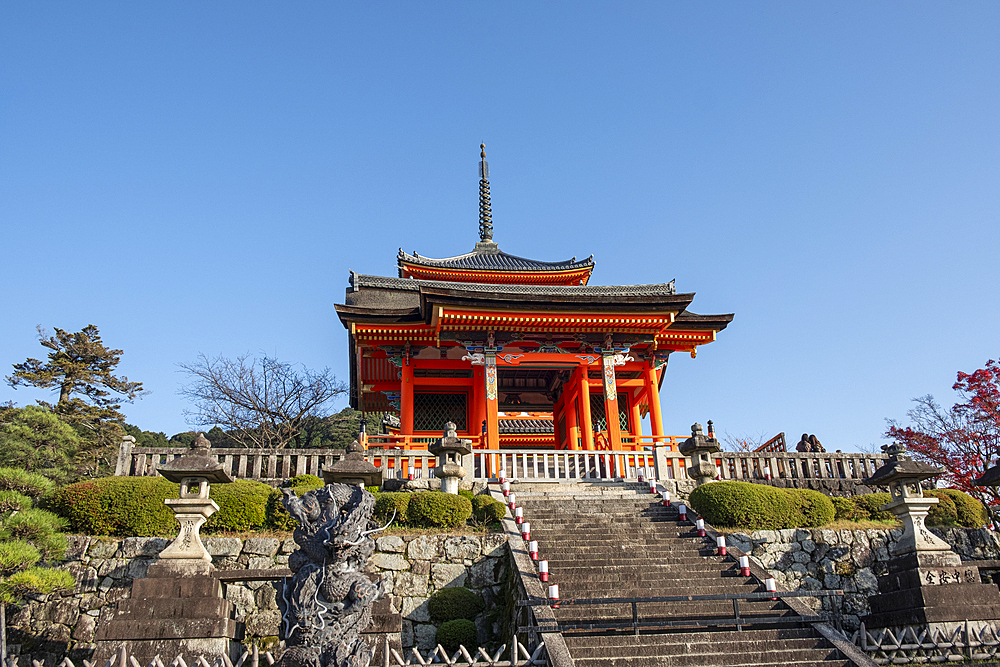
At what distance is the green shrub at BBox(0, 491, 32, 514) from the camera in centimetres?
869

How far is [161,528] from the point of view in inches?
406

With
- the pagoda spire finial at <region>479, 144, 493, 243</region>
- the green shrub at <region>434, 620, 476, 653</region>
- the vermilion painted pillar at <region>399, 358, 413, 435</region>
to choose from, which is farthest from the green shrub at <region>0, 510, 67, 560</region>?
the pagoda spire finial at <region>479, 144, 493, 243</region>

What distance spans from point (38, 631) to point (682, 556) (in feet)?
31.0

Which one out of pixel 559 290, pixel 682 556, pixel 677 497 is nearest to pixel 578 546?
pixel 682 556

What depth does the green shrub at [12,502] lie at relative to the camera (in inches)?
342

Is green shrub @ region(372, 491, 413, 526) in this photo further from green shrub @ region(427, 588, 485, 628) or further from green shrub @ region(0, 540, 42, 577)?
green shrub @ region(0, 540, 42, 577)

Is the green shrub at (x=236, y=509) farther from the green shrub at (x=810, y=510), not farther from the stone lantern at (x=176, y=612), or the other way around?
the green shrub at (x=810, y=510)

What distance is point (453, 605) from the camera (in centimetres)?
945

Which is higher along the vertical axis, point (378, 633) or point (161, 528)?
point (161, 528)

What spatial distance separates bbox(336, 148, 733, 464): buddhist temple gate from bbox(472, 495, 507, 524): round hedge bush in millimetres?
4173

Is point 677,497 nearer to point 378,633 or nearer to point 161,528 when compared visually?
point 378,633

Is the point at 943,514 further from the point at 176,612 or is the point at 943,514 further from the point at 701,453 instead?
the point at 176,612

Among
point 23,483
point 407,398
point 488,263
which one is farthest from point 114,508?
point 488,263

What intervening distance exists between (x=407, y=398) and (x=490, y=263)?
10713mm
